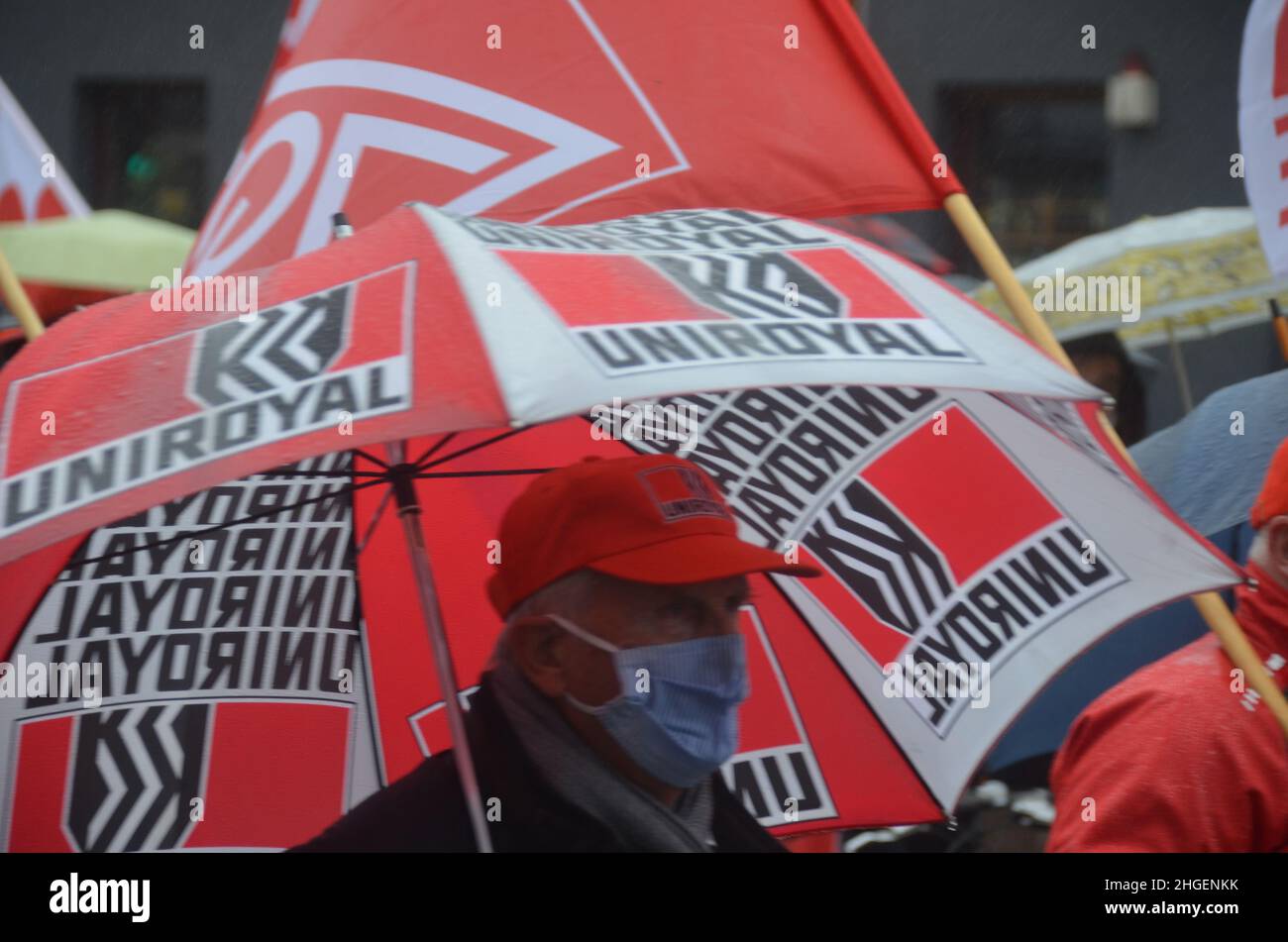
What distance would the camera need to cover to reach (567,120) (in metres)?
3.56

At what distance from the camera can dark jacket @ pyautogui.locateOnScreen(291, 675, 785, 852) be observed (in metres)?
2.65

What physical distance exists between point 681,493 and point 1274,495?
3.65 feet

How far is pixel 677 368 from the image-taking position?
2.17 metres

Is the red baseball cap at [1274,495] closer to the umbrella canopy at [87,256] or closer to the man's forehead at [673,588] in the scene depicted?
the man's forehead at [673,588]

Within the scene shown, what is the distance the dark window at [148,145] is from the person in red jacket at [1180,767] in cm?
989

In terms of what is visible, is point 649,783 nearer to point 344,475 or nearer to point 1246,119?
point 344,475

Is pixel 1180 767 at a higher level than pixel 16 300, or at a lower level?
lower

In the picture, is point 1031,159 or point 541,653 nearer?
point 541,653

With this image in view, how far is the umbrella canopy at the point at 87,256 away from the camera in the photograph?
6.27m

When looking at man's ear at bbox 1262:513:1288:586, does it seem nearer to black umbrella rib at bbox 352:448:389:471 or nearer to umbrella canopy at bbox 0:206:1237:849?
umbrella canopy at bbox 0:206:1237:849

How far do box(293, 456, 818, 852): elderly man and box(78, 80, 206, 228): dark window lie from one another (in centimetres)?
978

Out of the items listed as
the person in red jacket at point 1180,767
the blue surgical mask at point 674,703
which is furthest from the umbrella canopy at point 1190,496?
the blue surgical mask at point 674,703

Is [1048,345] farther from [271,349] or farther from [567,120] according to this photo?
[271,349]

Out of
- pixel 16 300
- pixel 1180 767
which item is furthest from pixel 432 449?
pixel 1180 767
